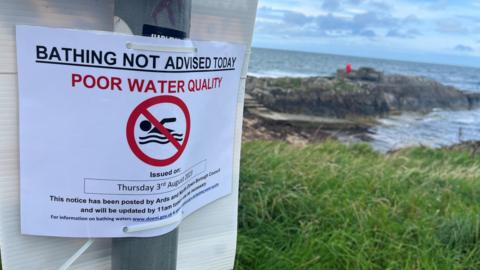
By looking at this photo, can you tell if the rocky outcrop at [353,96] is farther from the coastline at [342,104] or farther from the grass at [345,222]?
the grass at [345,222]

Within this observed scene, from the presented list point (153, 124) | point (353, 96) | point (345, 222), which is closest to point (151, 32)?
point (153, 124)

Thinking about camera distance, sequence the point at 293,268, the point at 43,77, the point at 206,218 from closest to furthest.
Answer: the point at 43,77 → the point at 206,218 → the point at 293,268

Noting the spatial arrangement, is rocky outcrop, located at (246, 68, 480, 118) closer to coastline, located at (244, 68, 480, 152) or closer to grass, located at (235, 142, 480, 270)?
coastline, located at (244, 68, 480, 152)

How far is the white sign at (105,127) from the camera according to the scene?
113cm

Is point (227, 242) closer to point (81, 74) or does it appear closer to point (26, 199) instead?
point (26, 199)

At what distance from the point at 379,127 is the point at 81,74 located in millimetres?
23677

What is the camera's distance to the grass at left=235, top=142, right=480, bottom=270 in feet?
9.25

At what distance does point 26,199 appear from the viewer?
3.94 feet

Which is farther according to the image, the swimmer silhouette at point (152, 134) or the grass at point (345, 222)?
the grass at point (345, 222)

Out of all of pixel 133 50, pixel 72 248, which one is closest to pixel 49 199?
pixel 72 248

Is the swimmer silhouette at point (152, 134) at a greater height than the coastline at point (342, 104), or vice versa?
the swimmer silhouette at point (152, 134)

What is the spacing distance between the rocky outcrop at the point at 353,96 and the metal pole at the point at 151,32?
78.9ft

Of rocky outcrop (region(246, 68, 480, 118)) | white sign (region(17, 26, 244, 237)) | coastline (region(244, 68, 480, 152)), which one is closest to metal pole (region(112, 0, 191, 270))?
white sign (region(17, 26, 244, 237))

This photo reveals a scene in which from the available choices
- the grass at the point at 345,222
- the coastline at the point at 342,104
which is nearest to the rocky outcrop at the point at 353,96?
the coastline at the point at 342,104
